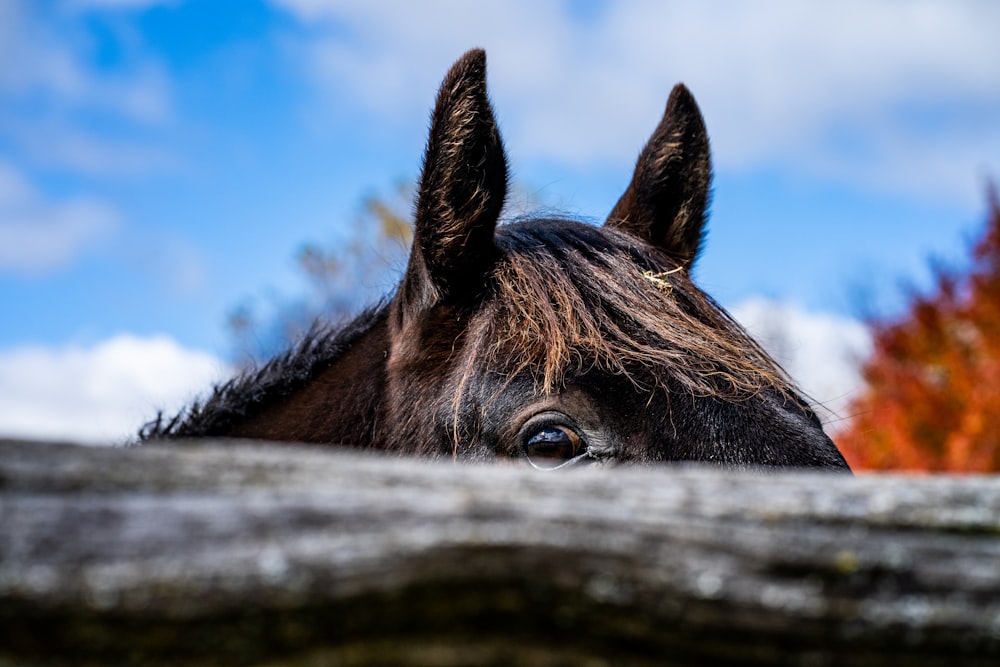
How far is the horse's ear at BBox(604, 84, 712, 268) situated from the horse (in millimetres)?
517

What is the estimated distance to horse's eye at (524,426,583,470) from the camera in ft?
8.18

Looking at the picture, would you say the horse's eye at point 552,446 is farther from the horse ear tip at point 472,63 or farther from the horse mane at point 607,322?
the horse ear tip at point 472,63

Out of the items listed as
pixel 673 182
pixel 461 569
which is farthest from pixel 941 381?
pixel 461 569

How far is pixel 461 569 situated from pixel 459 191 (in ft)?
7.18

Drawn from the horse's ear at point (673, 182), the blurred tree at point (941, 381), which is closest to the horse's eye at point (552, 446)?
the horse's ear at point (673, 182)

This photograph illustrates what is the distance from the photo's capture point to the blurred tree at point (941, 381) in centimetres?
1450

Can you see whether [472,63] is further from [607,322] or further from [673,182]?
[673,182]

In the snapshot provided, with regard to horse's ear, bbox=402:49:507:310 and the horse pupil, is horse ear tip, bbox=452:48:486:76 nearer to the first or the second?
horse's ear, bbox=402:49:507:310

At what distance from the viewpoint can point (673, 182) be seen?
3799 mm

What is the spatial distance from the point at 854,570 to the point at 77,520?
83 centimetres

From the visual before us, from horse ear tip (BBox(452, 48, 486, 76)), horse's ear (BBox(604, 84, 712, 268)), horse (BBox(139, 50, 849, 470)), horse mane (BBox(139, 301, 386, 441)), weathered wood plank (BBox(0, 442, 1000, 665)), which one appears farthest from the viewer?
horse's ear (BBox(604, 84, 712, 268))

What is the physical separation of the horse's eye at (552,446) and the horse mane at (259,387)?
3.50 ft

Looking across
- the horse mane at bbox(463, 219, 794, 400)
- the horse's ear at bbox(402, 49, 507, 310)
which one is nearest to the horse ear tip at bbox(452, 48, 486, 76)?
the horse's ear at bbox(402, 49, 507, 310)

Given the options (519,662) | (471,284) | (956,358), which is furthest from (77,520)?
(956,358)
